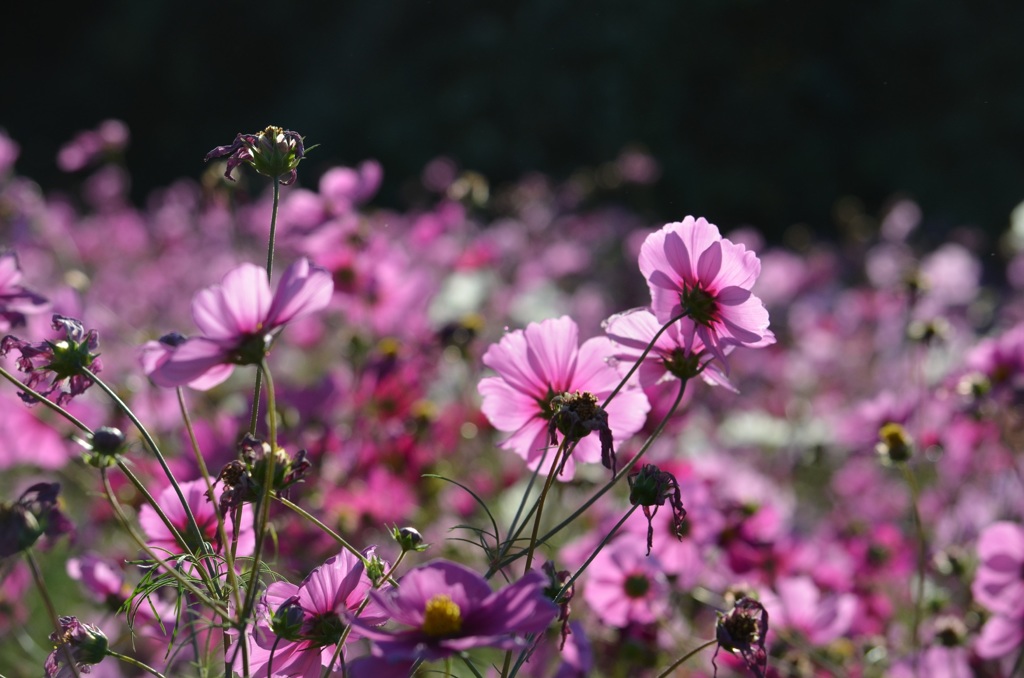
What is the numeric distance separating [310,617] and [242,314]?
0.17 metres

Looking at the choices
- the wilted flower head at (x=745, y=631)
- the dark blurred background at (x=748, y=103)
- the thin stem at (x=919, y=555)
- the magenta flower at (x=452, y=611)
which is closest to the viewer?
the magenta flower at (x=452, y=611)

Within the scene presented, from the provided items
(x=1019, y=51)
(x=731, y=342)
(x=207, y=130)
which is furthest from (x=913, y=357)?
(x=207, y=130)

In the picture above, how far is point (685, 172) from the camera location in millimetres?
4176

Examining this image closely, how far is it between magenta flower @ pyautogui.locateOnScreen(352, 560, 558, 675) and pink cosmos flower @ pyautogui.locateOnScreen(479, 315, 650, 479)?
15 centimetres

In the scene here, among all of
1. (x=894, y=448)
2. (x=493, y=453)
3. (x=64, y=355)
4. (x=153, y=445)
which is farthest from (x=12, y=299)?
(x=493, y=453)

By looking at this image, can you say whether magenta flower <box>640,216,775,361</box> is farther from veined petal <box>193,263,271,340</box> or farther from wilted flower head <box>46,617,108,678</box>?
wilted flower head <box>46,617,108,678</box>

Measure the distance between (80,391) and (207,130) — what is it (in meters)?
5.37

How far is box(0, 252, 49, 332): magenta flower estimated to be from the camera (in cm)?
66

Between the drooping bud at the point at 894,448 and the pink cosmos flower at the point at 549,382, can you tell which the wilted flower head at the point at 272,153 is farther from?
the drooping bud at the point at 894,448

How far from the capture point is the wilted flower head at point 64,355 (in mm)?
575

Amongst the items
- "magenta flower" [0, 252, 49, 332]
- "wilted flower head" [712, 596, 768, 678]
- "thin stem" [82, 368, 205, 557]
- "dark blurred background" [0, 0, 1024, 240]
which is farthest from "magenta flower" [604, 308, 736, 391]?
"dark blurred background" [0, 0, 1024, 240]

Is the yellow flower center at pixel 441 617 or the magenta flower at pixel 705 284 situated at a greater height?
the magenta flower at pixel 705 284

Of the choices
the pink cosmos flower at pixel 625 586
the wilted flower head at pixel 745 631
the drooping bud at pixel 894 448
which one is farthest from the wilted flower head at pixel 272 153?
the drooping bud at pixel 894 448

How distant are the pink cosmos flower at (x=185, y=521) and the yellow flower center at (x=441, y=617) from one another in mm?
194
